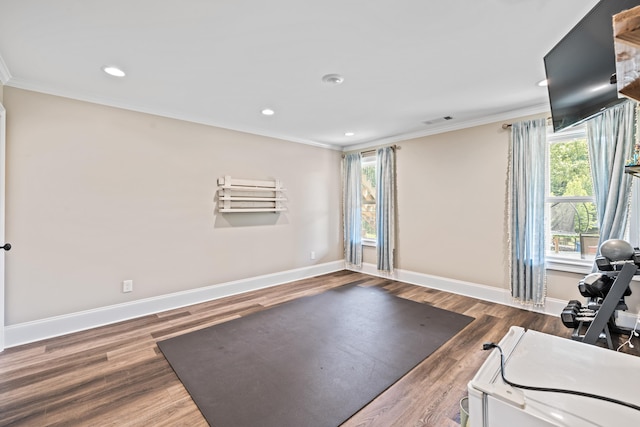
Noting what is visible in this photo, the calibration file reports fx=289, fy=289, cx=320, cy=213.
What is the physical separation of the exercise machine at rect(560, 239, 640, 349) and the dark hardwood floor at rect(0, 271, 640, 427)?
2.01ft

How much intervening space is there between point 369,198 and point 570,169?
2851 mm

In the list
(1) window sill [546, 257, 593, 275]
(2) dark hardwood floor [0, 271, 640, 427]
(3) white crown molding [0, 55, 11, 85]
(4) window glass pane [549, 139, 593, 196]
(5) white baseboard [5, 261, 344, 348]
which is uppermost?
(3) white crown molding [0, 55, 11, 85]

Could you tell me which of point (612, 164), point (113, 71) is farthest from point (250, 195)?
point (612, 164)

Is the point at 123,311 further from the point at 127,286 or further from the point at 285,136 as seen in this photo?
Result: the point at 285,136

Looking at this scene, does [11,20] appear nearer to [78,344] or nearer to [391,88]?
[78,344]

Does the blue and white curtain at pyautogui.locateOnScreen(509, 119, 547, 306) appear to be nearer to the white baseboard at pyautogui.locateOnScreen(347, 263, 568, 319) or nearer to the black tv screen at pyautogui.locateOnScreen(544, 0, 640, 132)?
the white baseboard at pyautogui.locateOnScreen(347, 263, 568, 319)

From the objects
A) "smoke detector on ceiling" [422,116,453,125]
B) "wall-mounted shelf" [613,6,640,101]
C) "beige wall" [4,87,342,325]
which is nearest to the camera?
"wall-mounted shelf" [613,6,640,101]

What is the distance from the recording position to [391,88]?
2844 mm

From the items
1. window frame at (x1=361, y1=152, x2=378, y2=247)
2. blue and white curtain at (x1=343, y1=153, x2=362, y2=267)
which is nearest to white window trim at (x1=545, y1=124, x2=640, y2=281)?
window frame at (x1=361, y1=152, x2=378, y2=247)

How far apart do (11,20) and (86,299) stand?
244 cm

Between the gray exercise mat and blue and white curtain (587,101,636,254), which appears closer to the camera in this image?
the gray exercise mat

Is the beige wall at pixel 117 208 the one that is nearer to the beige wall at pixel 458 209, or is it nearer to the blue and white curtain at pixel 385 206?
the blue and white curtain at pixel 385 206

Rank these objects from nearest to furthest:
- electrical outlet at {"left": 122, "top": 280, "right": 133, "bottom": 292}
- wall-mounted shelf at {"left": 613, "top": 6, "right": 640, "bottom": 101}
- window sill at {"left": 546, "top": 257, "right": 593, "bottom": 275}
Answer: wall-mounted shelf at {"left": 613, "top": 6, "right": 640, "bottom": 101} → window sill at {"left": 546, "top": 257, "right": 593, "bottom": 275} → electrical outlet at {"left": 122, "top": 280, "right": 133, "bottom": 292}

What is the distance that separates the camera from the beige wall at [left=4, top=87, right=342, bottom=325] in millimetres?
2674
